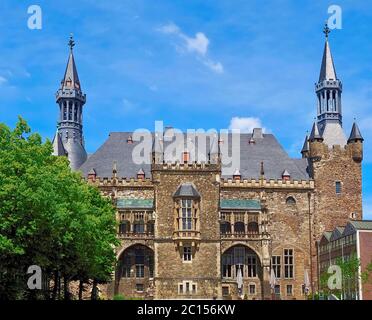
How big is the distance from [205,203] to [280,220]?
10046mm

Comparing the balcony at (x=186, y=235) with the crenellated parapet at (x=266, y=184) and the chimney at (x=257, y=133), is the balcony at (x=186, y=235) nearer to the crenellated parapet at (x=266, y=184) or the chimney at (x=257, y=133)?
the crenellated parapet at (x=266, y=184)

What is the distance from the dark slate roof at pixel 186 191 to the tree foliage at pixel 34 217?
95.9 feet

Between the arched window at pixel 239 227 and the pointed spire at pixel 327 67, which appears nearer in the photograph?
the arched window at pixel 239 227

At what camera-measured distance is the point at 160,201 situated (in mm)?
74062

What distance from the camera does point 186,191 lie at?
73625 mm

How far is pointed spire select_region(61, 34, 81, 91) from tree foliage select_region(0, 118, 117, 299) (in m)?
48.7

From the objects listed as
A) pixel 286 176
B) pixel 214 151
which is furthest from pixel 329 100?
pixel 214 151

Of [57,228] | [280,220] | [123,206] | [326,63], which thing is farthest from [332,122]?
[57,228]

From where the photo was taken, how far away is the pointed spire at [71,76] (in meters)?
91.7

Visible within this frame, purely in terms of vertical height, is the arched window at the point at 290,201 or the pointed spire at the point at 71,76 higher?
the pointed spire at the point at 71,76

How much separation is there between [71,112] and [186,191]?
25.2 m

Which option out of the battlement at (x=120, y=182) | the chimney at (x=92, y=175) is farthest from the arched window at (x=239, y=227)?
the chimney at (x=92, y=175)

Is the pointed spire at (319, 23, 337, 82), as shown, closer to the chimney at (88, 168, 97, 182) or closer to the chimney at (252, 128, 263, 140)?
the chimney at (252, 128, 263, 140)
